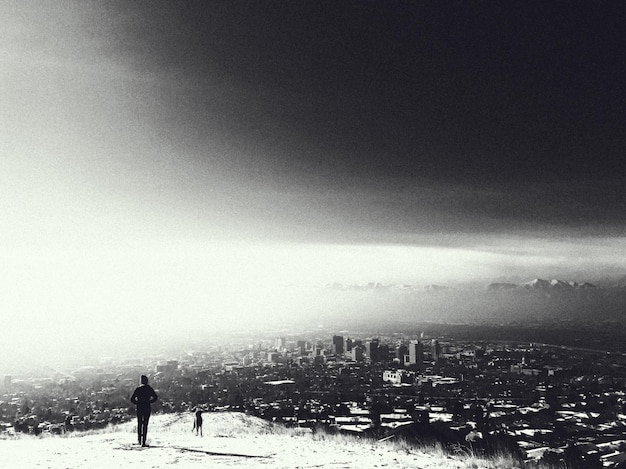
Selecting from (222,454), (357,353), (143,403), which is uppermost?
(143,403)

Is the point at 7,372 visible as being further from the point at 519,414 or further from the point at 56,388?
the point at 519,414

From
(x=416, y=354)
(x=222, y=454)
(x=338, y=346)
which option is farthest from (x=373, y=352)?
(x=222, y=454)

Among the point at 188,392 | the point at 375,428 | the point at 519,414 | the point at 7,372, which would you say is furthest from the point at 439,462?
the point at 7,372

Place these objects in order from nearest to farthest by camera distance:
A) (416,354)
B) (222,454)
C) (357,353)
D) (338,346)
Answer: (222,454) < (416,354) < (357,353) < (338,346)

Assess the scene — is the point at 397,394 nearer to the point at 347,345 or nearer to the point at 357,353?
the point at 357,353

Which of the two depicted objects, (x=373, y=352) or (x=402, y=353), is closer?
(x=402, y=353)

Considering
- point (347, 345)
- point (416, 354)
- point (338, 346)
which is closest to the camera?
point (416, 354)
